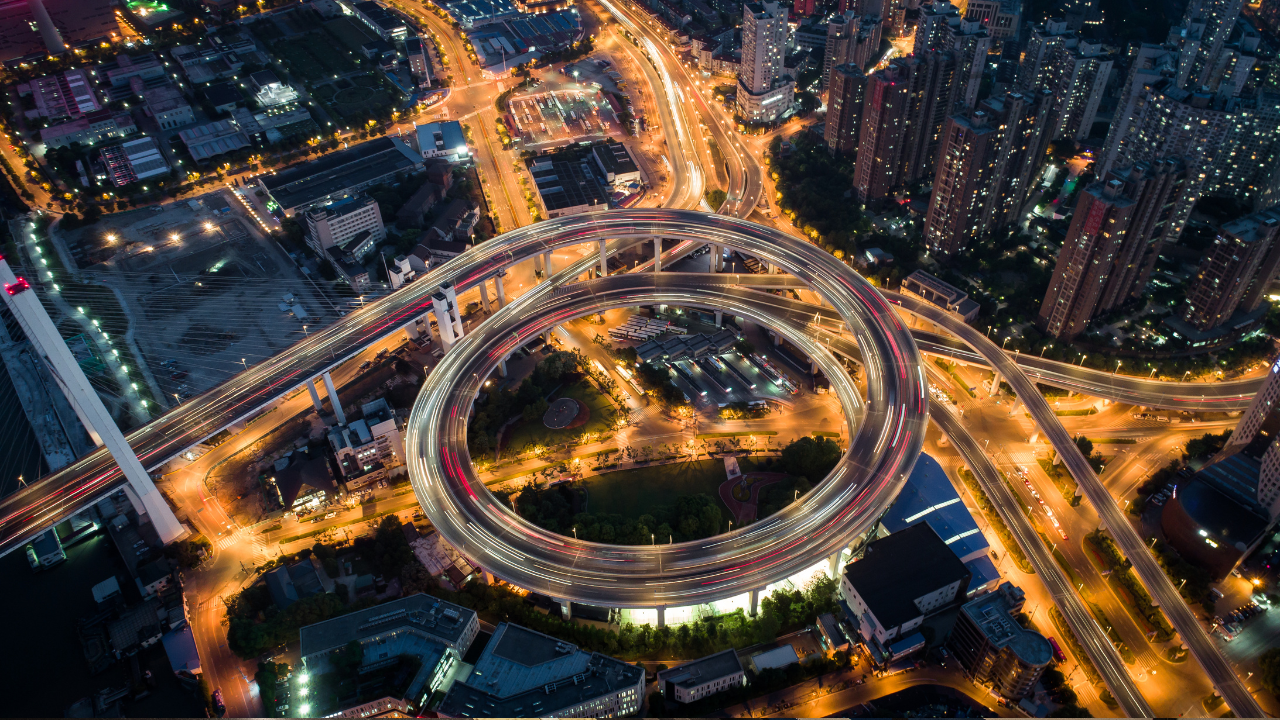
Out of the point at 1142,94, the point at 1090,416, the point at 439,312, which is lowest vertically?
the point at 1090,416

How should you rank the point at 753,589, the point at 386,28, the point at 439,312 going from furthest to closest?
the point at 386,28
the point at 439,312
the point at 753,589

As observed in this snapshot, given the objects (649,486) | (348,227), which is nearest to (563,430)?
(649,486)

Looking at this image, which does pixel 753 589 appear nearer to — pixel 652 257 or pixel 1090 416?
pixel 1090 416

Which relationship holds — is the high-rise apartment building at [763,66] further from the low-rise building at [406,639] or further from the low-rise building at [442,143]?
the low-rise building at [406,639]

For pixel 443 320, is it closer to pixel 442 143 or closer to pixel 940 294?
pixel 442 143

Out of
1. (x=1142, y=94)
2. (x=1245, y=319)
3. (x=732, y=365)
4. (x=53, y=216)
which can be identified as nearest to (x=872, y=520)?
(x=732, y=365)

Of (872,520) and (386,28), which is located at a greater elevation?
(386,28)
